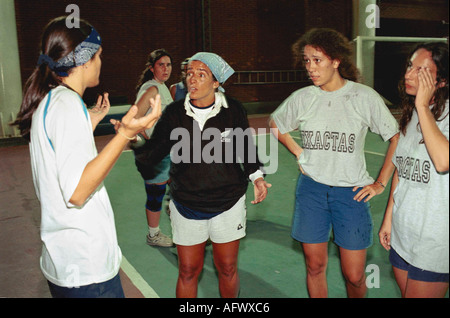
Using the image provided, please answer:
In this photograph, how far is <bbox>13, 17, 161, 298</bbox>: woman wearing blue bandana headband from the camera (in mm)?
1731

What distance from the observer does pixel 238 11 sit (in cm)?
1872

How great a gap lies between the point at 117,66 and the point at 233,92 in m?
5.25

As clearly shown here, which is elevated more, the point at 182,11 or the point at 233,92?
the point at 182,11

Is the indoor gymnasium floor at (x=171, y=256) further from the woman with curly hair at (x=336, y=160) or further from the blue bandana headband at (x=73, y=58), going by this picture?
the blue bandana headband at (x=73, y=58)

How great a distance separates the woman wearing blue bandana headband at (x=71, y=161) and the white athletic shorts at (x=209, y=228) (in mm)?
864

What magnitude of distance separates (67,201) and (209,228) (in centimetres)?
134

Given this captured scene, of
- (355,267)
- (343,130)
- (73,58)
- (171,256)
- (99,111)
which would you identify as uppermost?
(73,58)

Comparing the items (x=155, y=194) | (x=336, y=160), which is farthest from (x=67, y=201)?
(x=155, y=194)

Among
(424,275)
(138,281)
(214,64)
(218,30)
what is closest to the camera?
(424,275)

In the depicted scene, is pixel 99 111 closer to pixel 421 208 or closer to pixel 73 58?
pixel 73 58

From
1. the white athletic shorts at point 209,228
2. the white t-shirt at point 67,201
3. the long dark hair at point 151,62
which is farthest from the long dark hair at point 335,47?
the long dark hair at point 151,62

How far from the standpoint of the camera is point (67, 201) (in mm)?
1737
